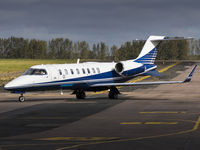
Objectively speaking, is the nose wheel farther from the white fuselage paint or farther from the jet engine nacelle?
the jet engine nacelle

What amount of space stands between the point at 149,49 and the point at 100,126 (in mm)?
19606

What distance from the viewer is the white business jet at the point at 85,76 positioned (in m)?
29.9

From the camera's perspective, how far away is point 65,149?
1358 cm

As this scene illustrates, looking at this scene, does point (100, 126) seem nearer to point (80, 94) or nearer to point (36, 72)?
point (36, 72)

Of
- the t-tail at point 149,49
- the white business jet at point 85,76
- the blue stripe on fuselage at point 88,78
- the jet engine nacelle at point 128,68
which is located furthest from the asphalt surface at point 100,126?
the t-tail at point 149,49

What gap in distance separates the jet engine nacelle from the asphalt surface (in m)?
6.50

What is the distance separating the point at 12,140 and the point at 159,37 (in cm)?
2432

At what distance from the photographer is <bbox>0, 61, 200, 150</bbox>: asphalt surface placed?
14.5 meters

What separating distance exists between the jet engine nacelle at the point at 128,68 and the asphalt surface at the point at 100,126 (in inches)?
256

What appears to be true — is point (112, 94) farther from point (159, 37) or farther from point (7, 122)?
point (7, 122)

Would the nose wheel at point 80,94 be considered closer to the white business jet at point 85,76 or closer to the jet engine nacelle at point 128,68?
the white business jet at point 85,76

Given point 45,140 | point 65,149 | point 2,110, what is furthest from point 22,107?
point 65,149

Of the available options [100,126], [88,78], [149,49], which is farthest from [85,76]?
[100,126]

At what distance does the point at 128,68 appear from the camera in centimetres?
3534
